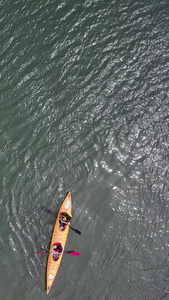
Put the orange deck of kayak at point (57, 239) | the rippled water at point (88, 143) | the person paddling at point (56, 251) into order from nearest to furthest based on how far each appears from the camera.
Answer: the orange deck of kayak at point (57, 239), the rippled water at point (88, 143), the person paddling at point (56, 251)

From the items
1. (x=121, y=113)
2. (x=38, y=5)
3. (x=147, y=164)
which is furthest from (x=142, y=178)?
(x=38, y=5)

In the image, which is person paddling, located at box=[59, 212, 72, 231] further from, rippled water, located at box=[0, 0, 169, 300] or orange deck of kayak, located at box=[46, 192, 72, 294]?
rippled water, located at box=[0, 0, 169, 300]

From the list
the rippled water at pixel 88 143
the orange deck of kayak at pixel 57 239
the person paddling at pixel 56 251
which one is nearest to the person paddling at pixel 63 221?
the orange deck of kayak at pixel 57 239

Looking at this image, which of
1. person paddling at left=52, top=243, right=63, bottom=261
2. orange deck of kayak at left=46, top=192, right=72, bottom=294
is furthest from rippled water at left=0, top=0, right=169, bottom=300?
person paddling at left=52, top=243, right=63, bottom=261

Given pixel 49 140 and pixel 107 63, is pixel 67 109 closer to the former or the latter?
pixel 49 140

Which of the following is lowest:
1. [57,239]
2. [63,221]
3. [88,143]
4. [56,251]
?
[56,251]

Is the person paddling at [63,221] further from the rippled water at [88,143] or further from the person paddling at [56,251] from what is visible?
the person paddling at [56,251]

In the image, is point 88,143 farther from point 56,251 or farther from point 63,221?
point 56,251

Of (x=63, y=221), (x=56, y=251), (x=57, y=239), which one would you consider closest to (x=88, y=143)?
(x=63, y=221)

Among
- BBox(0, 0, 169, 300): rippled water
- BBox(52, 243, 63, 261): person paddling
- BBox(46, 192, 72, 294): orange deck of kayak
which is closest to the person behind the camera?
BBox(46, 192, 72, 294): orange deck of kayak

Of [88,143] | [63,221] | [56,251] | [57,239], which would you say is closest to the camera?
[56,251]
